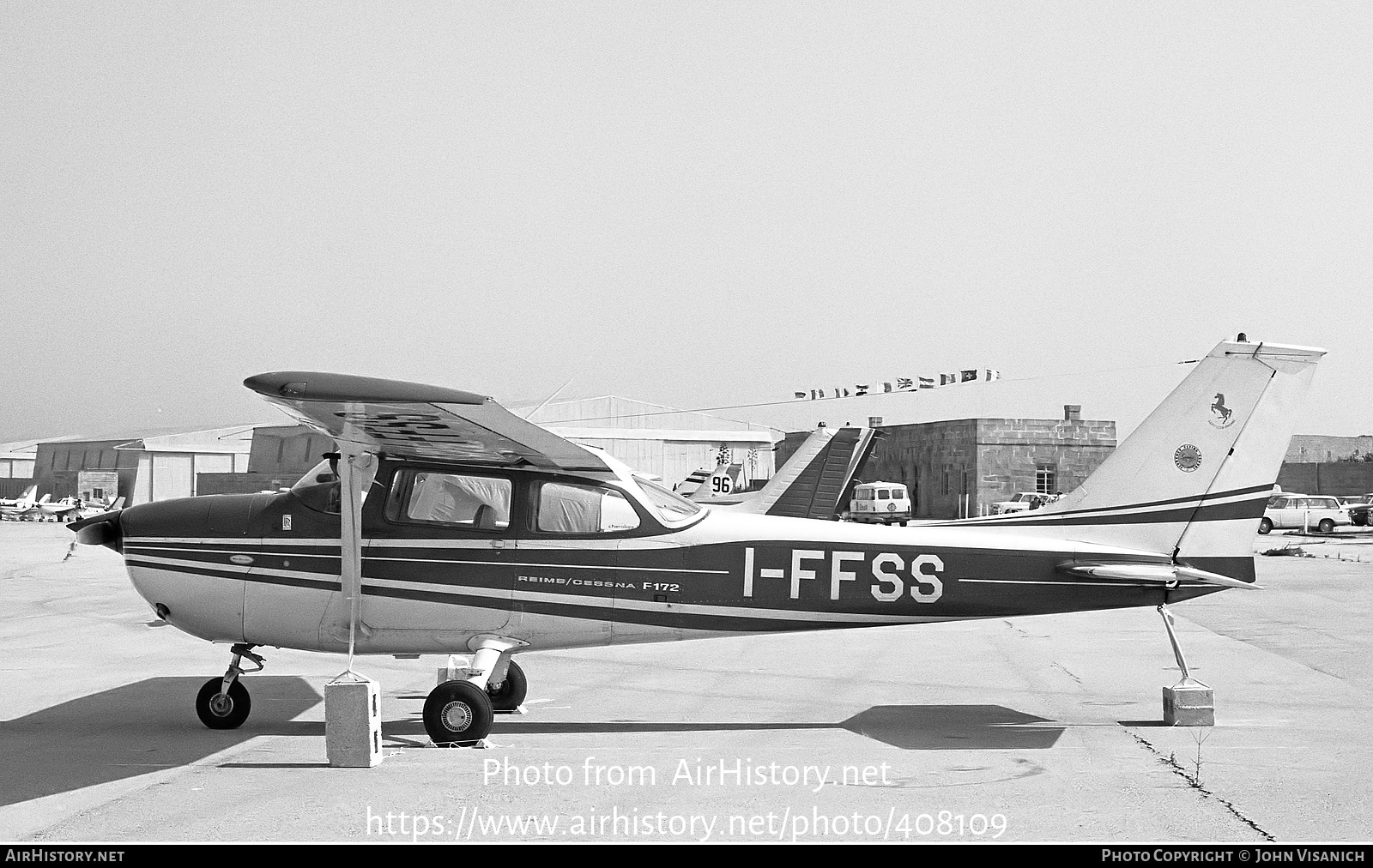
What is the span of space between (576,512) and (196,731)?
3097 mm

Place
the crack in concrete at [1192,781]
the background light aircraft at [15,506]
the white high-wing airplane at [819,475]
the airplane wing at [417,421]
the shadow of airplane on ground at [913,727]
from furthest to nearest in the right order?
the background light aircraft at [15,506]
the white high-wing airplane at [819,475]
the shadow of airplane on ground at [913,727]
the airplane wing at [417,421]
the crack in concrete at [1192,781]

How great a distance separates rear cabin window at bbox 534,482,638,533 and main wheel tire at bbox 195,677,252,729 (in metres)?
2.48

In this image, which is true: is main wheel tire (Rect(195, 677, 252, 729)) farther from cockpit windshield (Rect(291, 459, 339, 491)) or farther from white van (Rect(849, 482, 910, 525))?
white van (Rect(849, 482, 910, 525))

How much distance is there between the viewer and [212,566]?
317 inches

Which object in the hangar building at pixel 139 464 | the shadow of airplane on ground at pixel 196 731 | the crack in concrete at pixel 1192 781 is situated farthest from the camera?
the hangar building at pixel 139 464

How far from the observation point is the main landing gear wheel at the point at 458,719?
A: 742 centimetres

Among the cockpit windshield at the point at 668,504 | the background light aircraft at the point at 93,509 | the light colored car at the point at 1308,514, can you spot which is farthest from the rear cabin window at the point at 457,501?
the background light aircraft at the point at 93,509

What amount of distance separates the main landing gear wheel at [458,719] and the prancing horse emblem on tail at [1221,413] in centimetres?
541

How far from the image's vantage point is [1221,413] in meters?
8.05

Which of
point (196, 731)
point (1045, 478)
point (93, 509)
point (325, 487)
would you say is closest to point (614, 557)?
point (325, 487)

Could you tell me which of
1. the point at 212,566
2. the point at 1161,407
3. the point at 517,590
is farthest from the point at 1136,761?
the point at 212,566

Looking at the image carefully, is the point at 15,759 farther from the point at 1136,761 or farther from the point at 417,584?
the point at 1136,761

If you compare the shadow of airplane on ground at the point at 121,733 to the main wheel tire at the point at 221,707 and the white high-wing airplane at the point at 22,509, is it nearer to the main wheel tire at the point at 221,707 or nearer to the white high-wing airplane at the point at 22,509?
the main wheel tire at the point at 221,707

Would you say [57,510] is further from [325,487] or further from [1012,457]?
[325,487]
